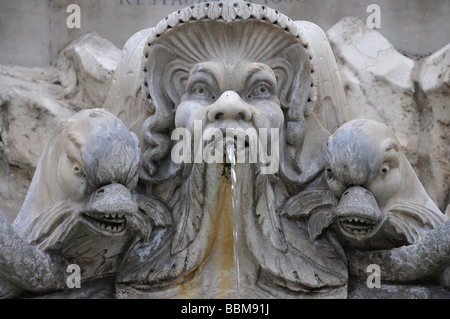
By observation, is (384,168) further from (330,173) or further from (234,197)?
(234,197)

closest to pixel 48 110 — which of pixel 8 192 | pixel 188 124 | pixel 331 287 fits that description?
pixel 8 192

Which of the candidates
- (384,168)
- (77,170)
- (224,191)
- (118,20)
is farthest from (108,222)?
(118,20)

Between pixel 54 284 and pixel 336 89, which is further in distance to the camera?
pixel 336 89

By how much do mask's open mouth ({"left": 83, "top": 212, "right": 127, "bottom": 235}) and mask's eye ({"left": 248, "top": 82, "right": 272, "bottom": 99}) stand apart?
628 millimetres

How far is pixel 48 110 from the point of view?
5086 mm

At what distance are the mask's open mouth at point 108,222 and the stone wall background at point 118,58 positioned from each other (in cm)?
158

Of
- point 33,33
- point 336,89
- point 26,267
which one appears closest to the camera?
point 26,267

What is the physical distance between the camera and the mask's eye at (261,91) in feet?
12.5

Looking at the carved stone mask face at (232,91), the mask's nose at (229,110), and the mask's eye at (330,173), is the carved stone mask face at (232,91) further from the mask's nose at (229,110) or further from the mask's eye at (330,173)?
the mask's eye at (330,173)

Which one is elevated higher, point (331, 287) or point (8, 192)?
point (8, 192)

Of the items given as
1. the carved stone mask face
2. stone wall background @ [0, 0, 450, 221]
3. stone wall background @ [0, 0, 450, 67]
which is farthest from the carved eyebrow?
stone wall background @ [0, 0, 450, 67]

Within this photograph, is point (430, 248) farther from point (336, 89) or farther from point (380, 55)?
point (380, 55)

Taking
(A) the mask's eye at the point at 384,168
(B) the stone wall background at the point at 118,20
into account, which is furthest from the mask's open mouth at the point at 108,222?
(B) the stone wall background at the point at 118,20

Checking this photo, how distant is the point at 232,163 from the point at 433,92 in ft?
5.49
